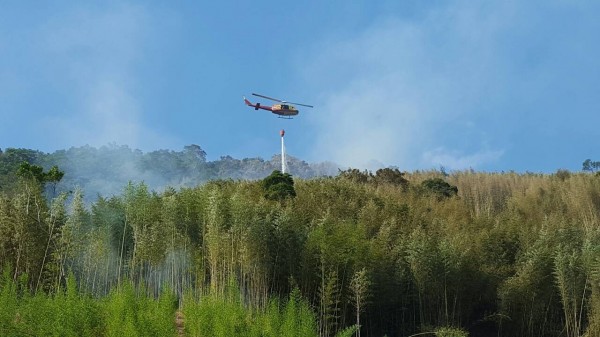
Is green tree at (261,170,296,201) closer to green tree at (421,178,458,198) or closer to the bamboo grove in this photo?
the bamboo grove

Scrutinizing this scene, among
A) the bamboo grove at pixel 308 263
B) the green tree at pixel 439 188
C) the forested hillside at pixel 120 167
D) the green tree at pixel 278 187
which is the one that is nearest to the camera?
the bamboo grove at pixel 308 263

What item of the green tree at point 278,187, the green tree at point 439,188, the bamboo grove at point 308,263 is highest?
the green tree at point 439,188

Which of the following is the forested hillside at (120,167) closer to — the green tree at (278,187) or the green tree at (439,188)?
the green tree at (439,188)

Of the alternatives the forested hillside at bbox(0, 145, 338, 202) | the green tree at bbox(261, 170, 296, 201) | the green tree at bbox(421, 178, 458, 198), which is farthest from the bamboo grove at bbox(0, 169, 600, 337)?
the forested hillside at bbox(0, 145, 338, 202)

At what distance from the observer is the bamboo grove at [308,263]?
2028cm

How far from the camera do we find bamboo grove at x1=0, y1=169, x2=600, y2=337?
20.3 metres

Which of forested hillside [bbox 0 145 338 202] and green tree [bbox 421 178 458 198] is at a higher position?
forested hillside [bbox 0 145 338 202]

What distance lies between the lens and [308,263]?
2186cm

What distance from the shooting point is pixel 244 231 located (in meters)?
21.4

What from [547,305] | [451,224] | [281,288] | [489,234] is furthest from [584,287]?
[281,288]

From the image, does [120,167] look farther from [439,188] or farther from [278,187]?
[278,187]

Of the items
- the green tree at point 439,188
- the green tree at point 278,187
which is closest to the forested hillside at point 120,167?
the green tree at point 439,188

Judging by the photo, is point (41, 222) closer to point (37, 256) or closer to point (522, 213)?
point (37, 256)

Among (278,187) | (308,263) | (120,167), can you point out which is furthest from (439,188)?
(120,167)
